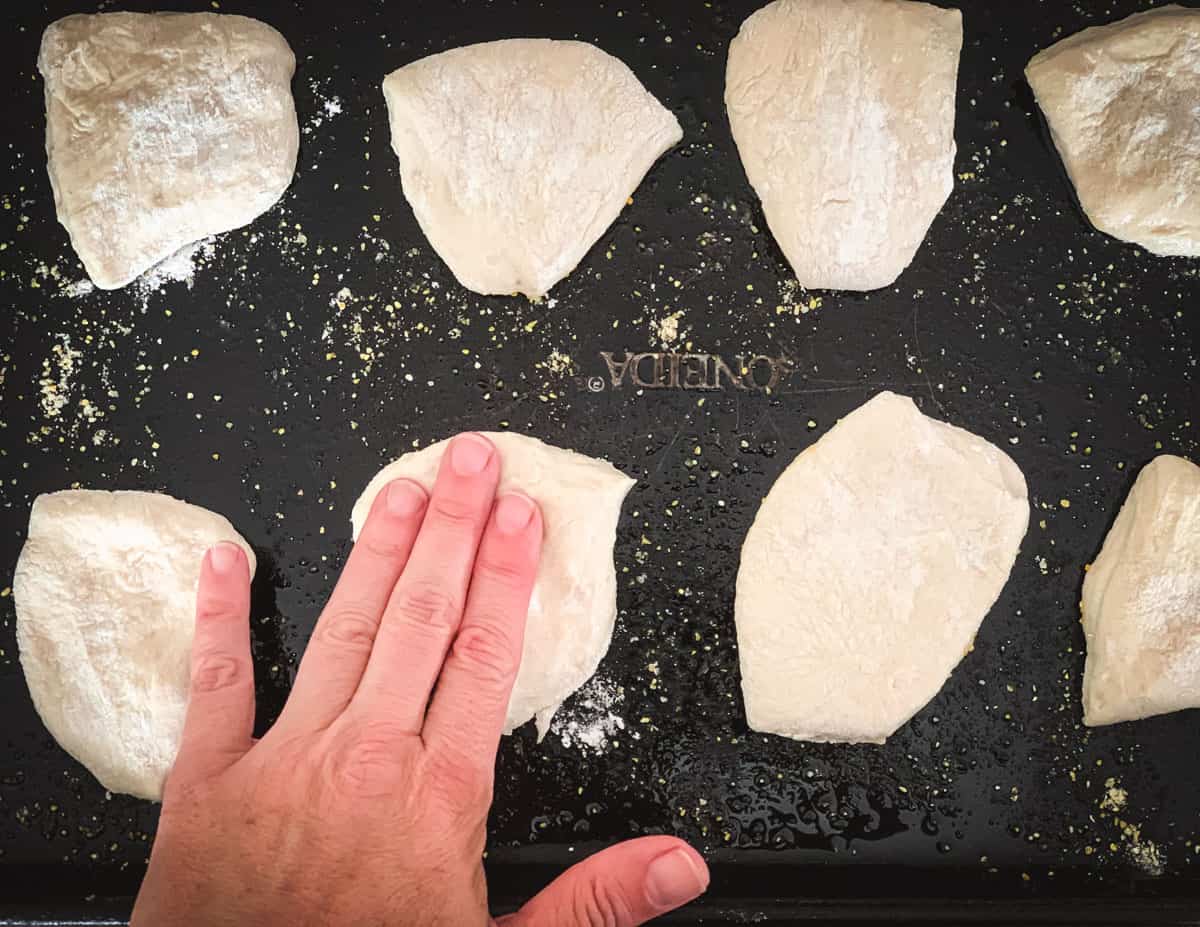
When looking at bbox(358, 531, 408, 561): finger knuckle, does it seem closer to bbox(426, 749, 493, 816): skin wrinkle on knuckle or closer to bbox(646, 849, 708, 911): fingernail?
bbox(426, 749, 493, 816): skin wrinkle on knuckle

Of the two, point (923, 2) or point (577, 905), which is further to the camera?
point (923, 2)

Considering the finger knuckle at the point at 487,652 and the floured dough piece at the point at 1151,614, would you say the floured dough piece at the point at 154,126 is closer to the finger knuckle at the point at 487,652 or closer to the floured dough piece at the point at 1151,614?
the finger knuckle at the point at 487,652

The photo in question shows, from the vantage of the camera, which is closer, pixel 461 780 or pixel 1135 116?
pixel 461 780

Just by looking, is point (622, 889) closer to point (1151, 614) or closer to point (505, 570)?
point (505, 570)

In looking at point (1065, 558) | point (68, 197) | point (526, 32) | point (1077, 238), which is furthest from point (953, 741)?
point (68, 197)

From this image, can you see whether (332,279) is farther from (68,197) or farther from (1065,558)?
(1065,558)

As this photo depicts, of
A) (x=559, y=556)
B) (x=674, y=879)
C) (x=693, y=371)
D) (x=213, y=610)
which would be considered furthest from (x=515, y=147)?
(x=674, y=879)
